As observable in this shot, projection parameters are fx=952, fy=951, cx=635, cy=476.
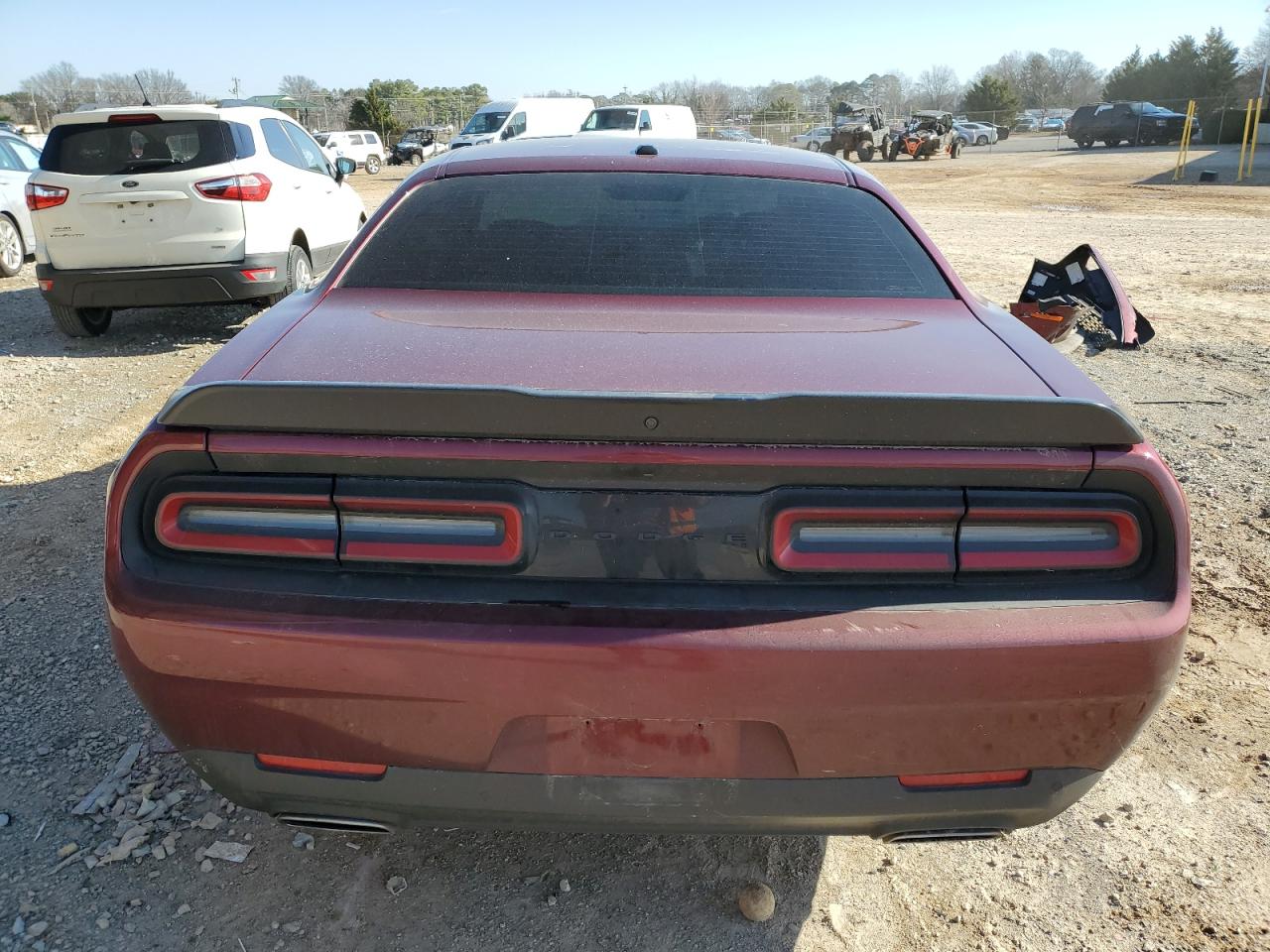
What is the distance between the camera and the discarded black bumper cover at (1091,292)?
24.9 ft

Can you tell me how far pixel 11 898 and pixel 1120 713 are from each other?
97.2 inches

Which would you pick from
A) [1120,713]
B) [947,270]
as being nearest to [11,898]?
[1120,713]

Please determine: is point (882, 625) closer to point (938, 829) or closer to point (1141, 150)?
point (938, 829)

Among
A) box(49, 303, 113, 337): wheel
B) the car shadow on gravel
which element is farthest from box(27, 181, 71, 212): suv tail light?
the car shadow on gravel

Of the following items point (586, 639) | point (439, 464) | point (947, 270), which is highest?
point (947, 270)

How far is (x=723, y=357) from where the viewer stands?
2.02 meters

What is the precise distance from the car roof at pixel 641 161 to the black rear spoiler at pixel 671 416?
1.53 metres

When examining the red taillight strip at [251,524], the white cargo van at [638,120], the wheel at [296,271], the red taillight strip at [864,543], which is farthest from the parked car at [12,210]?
the white cargo van at [638,120]

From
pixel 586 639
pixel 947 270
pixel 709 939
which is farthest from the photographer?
pixel 947 270

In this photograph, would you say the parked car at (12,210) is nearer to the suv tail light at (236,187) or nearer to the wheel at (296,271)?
the wheel at (296,271)

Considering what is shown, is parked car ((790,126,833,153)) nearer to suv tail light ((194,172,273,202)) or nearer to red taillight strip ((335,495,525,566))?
suv tail light ((194,172,273,202))

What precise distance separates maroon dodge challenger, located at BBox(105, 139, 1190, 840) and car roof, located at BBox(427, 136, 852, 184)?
52.5 inches

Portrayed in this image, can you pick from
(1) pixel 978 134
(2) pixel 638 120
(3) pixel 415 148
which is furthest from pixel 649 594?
(1) pixel 978 134

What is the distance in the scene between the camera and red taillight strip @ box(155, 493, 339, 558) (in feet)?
5.77
